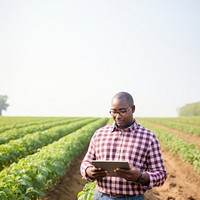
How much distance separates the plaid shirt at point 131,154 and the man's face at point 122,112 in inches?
2.6

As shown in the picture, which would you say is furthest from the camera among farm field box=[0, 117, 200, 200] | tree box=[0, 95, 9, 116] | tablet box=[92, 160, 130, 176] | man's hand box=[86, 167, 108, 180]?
tree box=[0, 95, 9, 116]

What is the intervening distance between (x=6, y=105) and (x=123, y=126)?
3960 inches

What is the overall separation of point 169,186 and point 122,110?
6.91 meters

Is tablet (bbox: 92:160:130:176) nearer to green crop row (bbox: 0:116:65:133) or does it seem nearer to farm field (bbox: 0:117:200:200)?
farm field (bbox: 0:117:200:200)

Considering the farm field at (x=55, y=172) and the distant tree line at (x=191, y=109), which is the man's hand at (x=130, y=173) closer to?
the farm field at (x=55, y=172)

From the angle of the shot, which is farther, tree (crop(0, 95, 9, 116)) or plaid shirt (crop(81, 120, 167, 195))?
tree (crop(0, 95, 9, 116))

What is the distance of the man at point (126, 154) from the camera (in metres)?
2.82

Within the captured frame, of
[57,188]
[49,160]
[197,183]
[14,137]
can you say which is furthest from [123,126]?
[14,137]

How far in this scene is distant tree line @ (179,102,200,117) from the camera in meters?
114

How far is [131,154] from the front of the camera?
2877mm

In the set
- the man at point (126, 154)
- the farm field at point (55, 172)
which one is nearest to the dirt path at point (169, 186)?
the farm field at point (55, 172)

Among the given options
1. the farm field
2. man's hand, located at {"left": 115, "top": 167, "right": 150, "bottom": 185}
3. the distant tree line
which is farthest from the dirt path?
the distant tree line

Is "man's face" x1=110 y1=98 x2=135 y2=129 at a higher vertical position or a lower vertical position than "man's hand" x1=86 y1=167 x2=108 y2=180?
higher

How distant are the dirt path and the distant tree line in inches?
4206
